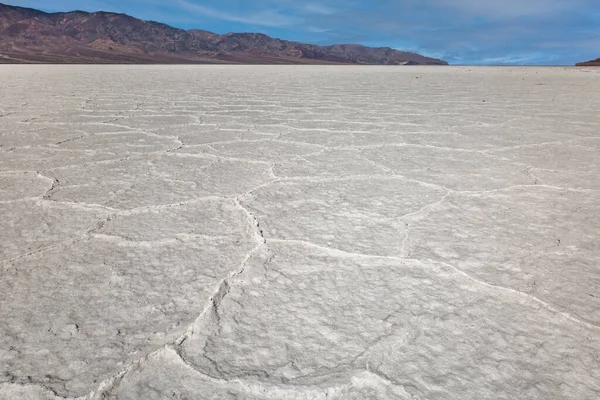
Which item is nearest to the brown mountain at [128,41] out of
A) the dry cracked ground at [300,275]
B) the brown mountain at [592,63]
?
the brown mountain at [592,63]

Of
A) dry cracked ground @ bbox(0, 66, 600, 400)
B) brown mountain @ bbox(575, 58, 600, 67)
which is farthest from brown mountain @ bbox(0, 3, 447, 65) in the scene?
dry cracked ground @ bbox(0, 66, 600, 400)

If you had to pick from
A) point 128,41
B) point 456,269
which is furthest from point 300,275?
point 128,41

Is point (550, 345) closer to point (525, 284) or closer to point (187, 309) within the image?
point (525, 284)

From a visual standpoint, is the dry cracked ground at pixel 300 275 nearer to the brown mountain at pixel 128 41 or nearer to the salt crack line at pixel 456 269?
the salt crack line at pixel 456 269

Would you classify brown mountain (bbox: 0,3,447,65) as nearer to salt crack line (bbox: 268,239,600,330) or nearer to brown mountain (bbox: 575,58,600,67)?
brown mountain (bbox: 575,58,600,67)

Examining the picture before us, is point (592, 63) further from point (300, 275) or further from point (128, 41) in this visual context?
point (128, 41)

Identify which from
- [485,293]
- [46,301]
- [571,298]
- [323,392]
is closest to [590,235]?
[571,298]

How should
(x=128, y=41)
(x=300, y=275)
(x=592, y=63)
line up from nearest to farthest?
1. (x=300, y=275)
2. (x=592, y=63)
3. (x=128, y=41)
